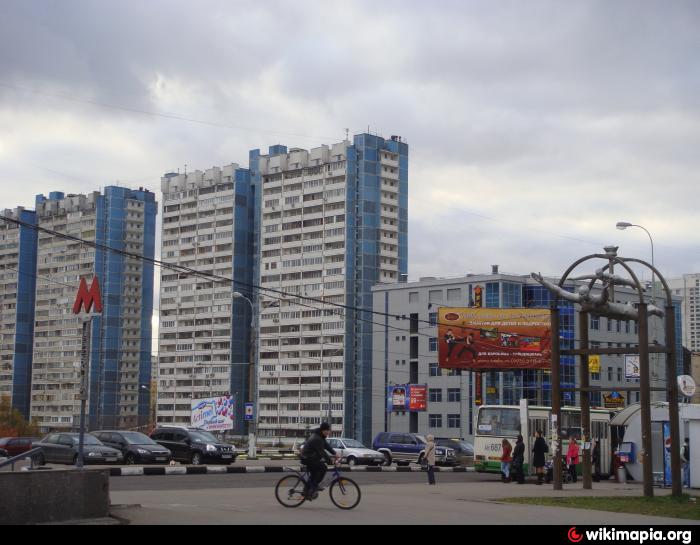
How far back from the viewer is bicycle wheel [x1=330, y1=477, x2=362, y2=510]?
1706 cm

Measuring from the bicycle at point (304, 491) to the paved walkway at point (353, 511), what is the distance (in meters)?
0.18

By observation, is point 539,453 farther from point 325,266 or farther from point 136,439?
point 325,266

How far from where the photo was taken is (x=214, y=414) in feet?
179

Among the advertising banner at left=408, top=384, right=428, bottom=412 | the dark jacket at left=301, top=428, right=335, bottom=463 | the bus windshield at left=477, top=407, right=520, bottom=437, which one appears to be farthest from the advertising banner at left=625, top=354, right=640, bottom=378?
the dark jacket at left=301, top=428, right=335, bottom=463

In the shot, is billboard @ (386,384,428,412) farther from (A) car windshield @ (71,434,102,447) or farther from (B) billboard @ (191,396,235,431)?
(A) car windshield @ (71,434,102,447)

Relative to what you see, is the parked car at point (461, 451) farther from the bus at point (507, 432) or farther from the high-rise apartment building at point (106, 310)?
the high-rise apartment building at point (106, 310)

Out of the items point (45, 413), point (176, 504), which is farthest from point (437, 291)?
point (176, 504)

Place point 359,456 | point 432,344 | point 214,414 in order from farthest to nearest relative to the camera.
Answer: point 432,344 < point 214,414 < point 359,456

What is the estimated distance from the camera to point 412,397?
317ft

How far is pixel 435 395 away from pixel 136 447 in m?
70.7

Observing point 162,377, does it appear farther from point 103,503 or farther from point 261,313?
point 103,503

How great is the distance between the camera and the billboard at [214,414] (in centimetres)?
5391

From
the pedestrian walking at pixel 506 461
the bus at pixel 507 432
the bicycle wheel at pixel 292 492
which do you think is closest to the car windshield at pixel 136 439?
the bus at pixel 507 432

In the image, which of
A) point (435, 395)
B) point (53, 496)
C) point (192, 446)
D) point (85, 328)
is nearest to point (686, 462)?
point (192, 446)
